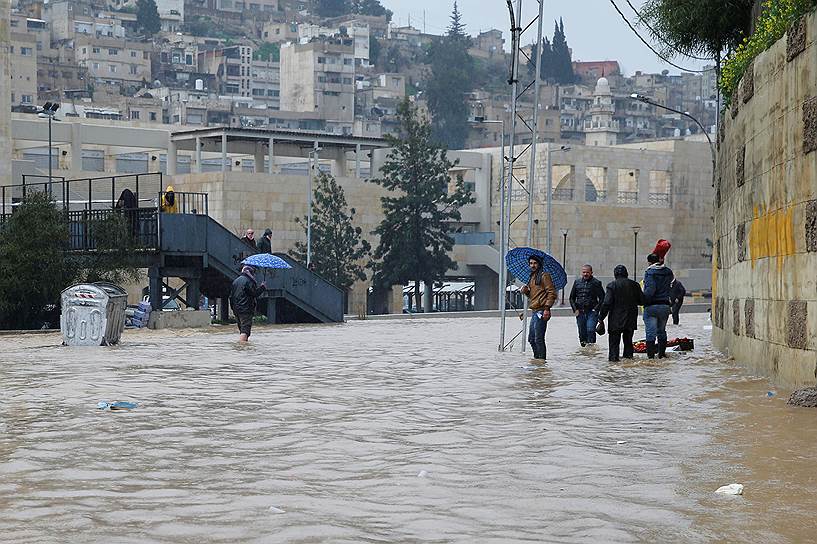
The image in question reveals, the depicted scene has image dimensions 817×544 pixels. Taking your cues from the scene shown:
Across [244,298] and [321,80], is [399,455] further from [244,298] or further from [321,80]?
[321,80]

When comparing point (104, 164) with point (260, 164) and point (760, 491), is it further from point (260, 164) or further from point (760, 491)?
point (760, 491)

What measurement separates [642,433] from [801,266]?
4.08m

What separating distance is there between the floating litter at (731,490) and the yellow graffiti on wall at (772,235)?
732 centimetres

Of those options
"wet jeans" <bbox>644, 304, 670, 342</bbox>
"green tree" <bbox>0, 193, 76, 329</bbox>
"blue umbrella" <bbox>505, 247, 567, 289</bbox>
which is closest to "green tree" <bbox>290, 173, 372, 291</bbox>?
"green tree" <bbox>0, 193, 76, 329</bbox>

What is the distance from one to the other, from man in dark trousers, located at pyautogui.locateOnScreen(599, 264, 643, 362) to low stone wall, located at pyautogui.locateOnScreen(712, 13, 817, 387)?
159 cm

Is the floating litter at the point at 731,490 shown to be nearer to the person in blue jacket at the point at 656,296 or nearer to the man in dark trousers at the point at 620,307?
the man in dark trousers at the point at 620,307

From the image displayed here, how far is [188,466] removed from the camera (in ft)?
34.4

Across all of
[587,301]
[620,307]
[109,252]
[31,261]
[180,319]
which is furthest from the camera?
[180,319]

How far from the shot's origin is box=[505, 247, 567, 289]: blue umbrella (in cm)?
2319

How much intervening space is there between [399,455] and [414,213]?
6843 centimetres

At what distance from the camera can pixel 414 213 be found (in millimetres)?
79500

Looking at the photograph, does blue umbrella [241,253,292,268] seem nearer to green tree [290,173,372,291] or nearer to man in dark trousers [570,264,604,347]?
man in dark trousers [570,264,604,347]

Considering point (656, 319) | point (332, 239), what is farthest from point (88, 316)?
point (332, 239)

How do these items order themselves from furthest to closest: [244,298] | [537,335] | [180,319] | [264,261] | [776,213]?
[180,319] → [264,261] → [244,298] → [537,335] → [776,213]
